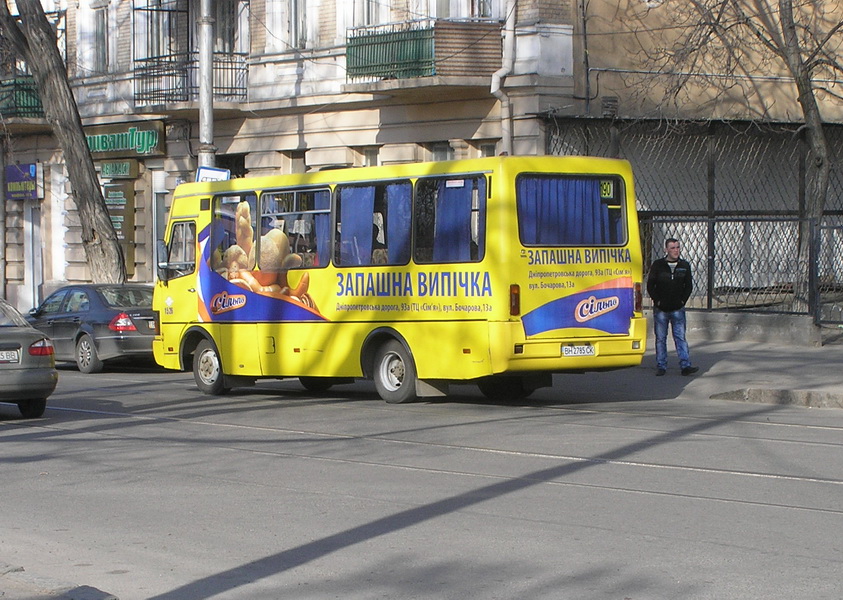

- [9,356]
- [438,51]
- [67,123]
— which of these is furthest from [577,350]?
[67,123]

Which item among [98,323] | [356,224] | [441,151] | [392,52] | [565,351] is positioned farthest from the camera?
[441,151]

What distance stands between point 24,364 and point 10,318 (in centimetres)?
86

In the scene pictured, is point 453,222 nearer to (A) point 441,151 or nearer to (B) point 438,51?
(B) point 438,51

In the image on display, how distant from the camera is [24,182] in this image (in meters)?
36.0

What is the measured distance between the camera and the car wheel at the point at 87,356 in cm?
2050

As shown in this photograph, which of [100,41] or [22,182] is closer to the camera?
[100,41]

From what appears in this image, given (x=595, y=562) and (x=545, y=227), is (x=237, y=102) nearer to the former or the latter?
(x=545, y=227)

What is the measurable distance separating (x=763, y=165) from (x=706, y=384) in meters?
10.8

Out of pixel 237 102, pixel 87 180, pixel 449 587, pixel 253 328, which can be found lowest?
pixel 449 587

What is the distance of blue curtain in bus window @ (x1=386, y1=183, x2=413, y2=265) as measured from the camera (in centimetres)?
1435

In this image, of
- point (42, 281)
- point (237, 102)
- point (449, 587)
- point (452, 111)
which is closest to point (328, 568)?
point (449, 587)

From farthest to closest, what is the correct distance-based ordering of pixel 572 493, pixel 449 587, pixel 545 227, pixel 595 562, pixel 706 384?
1. pixel 706 384
2. pixel 545 227
3. pixel 572 493
4. pixel 595 562
5. pixel 449 587

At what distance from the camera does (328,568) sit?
662 centimetres

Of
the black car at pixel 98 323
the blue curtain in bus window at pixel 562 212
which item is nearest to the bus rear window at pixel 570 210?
the blue curtain in bus window at pixel 562 212
